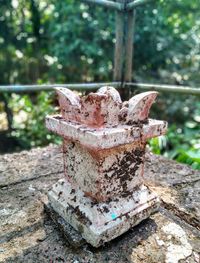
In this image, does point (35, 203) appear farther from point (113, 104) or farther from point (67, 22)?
point (67, 22)

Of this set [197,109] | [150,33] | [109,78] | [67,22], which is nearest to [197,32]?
[150,33]

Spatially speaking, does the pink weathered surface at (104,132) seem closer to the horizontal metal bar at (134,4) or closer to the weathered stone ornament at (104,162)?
the weathered stone ornament at (104,162)

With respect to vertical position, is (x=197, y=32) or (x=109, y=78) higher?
(x=197, y=32)

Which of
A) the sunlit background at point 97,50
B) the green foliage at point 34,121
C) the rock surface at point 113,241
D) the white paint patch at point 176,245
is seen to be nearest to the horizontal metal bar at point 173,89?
the rock surface at point 113,241

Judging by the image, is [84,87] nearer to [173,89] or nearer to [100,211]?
[173,89]

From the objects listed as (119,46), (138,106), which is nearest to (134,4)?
(119,46)

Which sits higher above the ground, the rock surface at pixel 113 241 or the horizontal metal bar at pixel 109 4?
the horizontal metal bar at pixel 109 4
